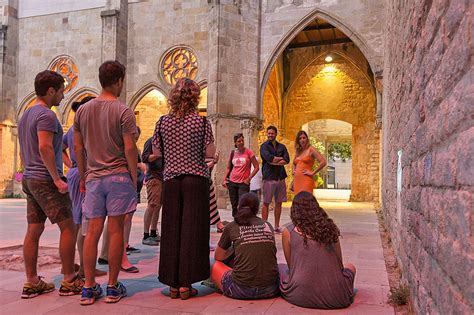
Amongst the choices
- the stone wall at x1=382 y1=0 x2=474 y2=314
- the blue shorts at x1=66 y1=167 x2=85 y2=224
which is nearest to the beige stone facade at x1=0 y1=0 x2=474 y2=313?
the stone wall at x1=382 y1=0 x2=474 y2=314

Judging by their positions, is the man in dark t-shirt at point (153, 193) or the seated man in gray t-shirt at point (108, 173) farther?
the man in dark t-shirt at point (153, 193)

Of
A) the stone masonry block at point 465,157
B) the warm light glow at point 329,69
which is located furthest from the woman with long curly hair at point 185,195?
the warm light glow at point 329,69

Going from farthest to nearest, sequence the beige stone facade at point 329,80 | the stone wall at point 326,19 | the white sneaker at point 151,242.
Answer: the stone wall at point 326,19 < the white sneaker at point 151,242 < the beige stone facade at point 329,80

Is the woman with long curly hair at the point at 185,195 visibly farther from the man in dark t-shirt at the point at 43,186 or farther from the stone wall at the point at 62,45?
the stone wall at the point at 62,45

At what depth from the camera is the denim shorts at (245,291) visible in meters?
3.03

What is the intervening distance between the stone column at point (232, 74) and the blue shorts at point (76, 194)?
8.12 meters

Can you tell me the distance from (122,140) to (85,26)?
1413 centimetres

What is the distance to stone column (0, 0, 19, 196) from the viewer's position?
1571cm

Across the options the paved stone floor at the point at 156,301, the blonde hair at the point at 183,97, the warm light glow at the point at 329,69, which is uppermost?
the warm light glow at the point at 329,69

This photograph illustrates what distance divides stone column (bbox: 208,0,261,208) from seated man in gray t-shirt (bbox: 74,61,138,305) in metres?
8.80

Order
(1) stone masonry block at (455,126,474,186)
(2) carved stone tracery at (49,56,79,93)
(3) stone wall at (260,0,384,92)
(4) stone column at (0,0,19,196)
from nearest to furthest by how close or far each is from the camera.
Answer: (1) stone masonry block at (455,126,474,186) < (3) stone wall at (260,0,384,92) < (2) carved stone tracery at (49,56,79,93) < (4) stone column at (0,0,19,196)

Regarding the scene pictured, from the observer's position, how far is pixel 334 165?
131 feet

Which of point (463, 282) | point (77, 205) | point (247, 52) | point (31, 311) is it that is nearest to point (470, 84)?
point (463, 282)

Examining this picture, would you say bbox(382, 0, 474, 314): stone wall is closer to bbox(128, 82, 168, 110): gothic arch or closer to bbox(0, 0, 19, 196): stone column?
bbox(128, 82, 168, 110): gothic arch
